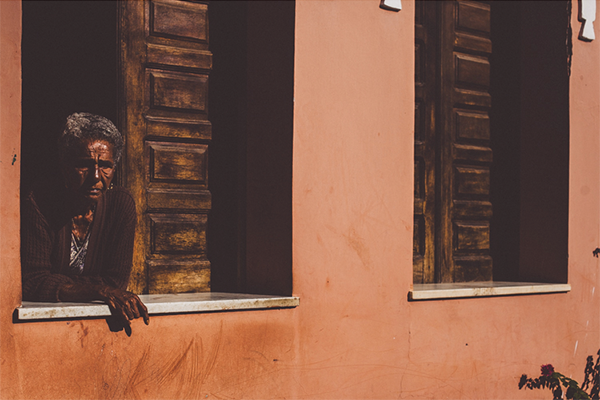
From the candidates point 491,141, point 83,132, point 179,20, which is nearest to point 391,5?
point 179,20

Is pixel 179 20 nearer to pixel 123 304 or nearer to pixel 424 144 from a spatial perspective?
pixel 123 304

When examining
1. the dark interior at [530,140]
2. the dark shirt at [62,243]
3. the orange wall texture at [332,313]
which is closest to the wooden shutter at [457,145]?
the dark interior at [530,140]

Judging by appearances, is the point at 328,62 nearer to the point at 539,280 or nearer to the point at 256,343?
the point at 256,343

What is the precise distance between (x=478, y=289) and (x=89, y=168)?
9.64 ft

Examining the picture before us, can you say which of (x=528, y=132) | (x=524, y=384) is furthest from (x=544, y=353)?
(x=528, y=132)

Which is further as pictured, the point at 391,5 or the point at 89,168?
the point at 391,5

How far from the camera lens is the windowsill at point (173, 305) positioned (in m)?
3.31

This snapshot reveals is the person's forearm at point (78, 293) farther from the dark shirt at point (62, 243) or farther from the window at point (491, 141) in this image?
the window at point (491, 141)

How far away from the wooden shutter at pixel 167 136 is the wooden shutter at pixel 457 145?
6.24 ft

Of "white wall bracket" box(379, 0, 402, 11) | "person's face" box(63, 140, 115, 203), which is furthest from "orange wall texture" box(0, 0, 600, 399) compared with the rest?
"person's face" box(63, 140, 115, 203)

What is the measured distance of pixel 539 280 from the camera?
18.6 feet

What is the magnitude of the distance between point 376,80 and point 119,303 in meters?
2.28

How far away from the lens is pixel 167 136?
445 centimetres

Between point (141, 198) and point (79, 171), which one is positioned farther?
point (141, 198)
